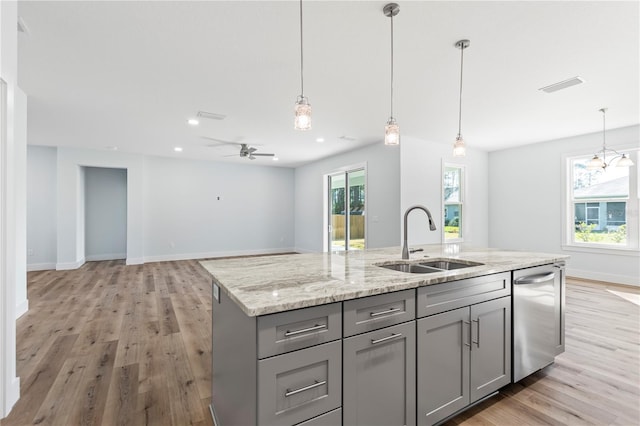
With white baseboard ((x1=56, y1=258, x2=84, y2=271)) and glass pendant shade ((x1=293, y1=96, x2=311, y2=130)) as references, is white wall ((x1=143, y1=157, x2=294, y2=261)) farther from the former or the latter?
glass pendant shade ((x1=293, y1=96, x2=311, y2=130))

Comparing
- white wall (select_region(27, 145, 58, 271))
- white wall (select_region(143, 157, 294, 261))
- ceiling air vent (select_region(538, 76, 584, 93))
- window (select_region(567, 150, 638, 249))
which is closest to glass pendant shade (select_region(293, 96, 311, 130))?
ceiling air vent (select_region(538, 76, 584, 93))

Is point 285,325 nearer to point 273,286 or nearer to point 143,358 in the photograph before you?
point 273,286

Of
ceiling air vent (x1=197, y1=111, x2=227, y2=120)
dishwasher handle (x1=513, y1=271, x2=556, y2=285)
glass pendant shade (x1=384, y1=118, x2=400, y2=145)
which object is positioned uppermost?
ceiling air vent (x1=197, y1=111, x2=227, y2=120)

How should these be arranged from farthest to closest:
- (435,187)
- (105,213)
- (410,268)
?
(105,213) < (435,187) < (410,268)

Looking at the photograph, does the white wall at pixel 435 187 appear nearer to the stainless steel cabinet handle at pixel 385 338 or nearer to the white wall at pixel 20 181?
the stainless steel cabinet handle at pixel 385 338

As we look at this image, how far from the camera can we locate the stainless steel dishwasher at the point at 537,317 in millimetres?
2064

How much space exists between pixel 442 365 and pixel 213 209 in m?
7.46

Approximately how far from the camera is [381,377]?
1438mm

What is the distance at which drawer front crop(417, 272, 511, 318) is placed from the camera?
1603 millimetres

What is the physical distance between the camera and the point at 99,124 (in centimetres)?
468

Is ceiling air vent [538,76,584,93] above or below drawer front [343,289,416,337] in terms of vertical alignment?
above

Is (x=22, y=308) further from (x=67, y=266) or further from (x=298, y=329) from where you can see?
(x=298, y=329)

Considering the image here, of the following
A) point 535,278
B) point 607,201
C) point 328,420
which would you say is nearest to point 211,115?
point 328,420

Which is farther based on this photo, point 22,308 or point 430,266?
point 22,308
